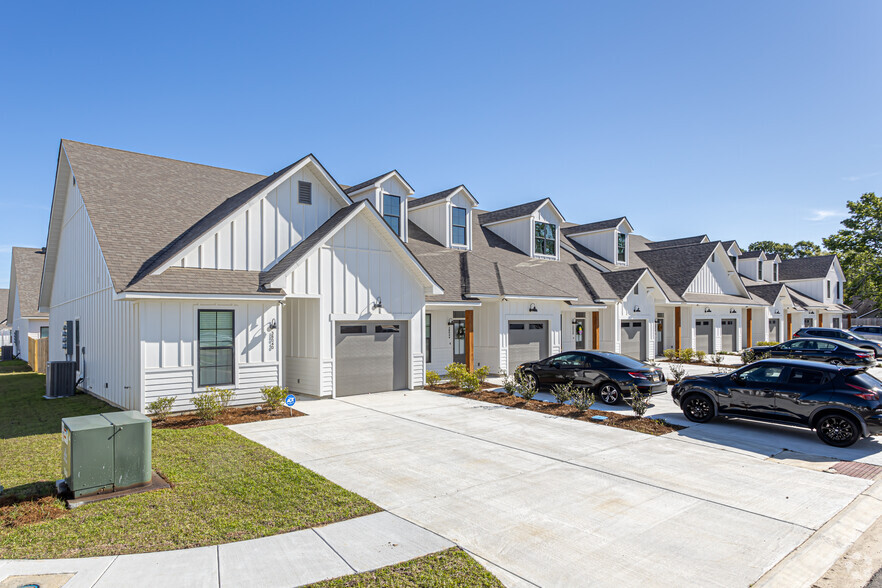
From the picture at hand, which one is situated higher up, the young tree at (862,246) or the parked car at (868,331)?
the young tree at (862,246)

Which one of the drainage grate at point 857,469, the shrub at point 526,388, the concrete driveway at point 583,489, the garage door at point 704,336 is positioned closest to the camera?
the concrete driveway at point 583,489

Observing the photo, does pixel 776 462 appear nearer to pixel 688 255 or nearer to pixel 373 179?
pixel 373 179

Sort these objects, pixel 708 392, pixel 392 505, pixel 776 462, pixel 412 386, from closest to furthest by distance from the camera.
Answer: pixel 392 505 → pixel 776 462 → pixel 708 392 → pixel 412 386

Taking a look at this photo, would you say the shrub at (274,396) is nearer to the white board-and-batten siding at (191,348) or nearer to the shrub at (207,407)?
the white board-and-batten siding at (191,348)

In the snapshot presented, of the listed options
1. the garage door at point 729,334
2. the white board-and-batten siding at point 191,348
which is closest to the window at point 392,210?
the white board-and-batten siding at point 191,348

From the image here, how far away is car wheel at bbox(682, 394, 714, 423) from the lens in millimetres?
12391

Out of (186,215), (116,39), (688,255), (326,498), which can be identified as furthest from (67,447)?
(688,255)

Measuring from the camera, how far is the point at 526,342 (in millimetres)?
21703

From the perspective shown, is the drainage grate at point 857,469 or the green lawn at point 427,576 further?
the drainage grate at point 857,469

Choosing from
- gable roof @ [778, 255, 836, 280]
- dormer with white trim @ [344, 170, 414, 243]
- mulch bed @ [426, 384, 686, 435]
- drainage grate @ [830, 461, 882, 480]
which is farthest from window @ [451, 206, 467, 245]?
gable roof @ [778, 255, 836, 280]

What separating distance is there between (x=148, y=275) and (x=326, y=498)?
8090 millimetres

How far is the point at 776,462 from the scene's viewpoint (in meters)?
9.38

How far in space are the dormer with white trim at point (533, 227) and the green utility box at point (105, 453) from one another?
2088 centimetres

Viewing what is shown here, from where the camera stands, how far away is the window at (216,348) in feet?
43.9
